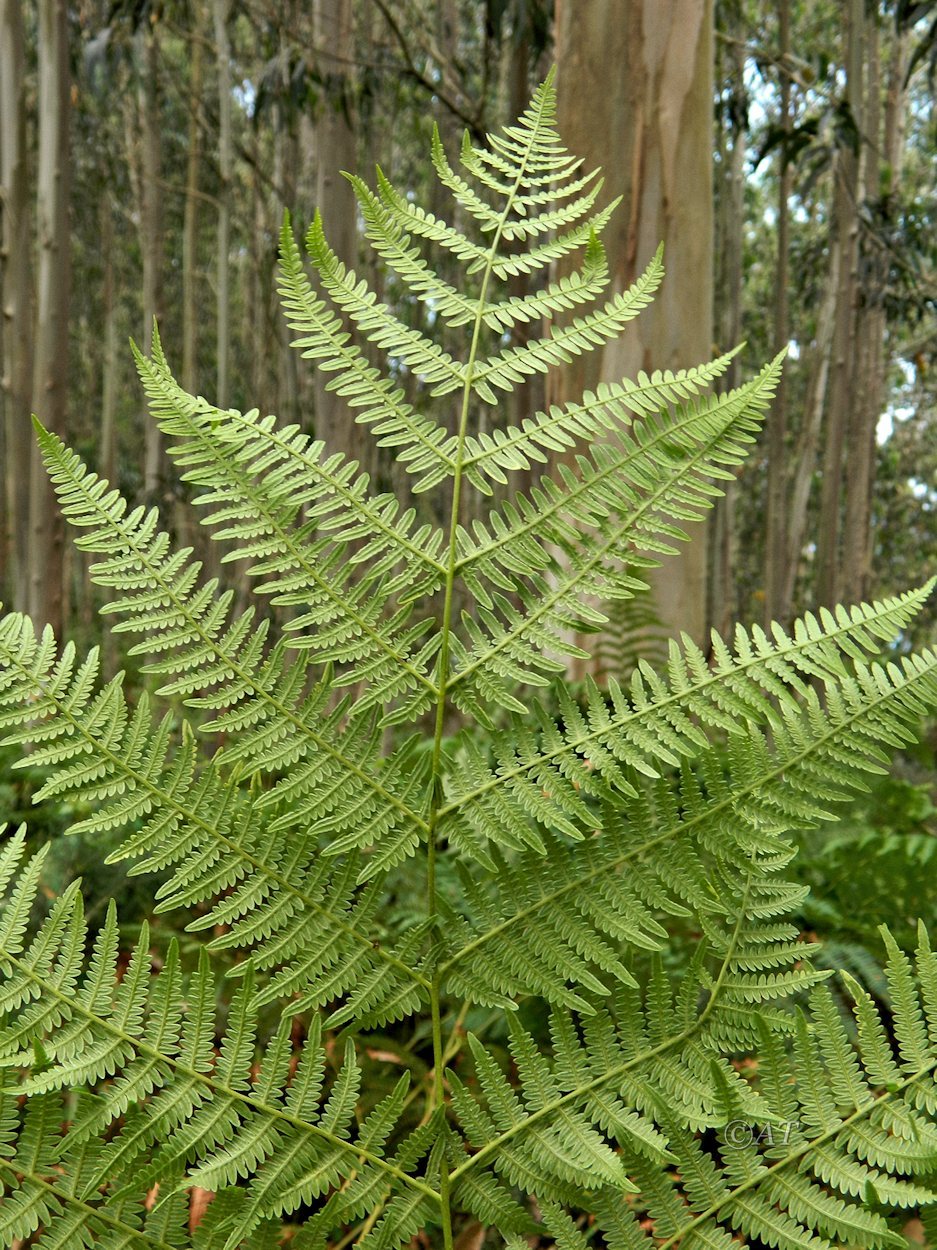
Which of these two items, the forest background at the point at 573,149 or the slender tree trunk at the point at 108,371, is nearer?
the forest background at the point at 573,149

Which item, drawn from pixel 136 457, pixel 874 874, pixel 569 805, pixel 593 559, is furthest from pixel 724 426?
pixel 136 457

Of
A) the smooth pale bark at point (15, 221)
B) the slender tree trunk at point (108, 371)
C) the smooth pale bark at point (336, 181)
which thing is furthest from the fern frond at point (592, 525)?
the slender tree trunk at point (108, 371)

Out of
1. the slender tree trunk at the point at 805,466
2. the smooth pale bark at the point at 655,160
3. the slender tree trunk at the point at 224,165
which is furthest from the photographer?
the slender tree trunk at the point at 805,466

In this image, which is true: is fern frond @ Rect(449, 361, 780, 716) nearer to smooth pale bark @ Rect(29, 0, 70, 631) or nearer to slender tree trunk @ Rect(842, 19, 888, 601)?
smooth pale bark @ Rect(29, 0, 70, 631)

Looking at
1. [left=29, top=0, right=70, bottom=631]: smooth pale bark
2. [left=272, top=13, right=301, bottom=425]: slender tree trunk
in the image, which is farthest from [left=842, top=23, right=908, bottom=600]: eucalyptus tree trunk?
[left=29, top=0, right=70, bottom=631]: smooth pale bark

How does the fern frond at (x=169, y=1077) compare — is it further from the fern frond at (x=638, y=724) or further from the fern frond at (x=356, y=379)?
the fern frond at (x=356, y=379)

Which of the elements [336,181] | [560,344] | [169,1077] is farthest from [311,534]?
[336,181]

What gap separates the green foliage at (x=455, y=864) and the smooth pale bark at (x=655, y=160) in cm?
209

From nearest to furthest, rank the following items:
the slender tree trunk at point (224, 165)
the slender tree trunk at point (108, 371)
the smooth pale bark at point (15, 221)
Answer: the smooth pale bark at point (15, 221) → the slender tree trunk at point (224, 165) → the slender tree trunk at point (108, 371)

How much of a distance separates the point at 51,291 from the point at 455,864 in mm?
5413

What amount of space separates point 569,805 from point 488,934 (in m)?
0.10

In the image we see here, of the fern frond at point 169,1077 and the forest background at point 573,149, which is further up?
the forest background at point 573,149

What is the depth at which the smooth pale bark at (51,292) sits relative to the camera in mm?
5242

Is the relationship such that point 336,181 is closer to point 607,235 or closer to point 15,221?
point 15,221
